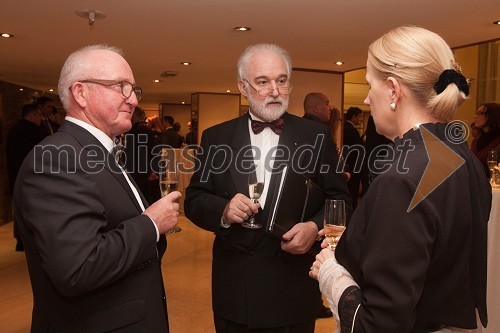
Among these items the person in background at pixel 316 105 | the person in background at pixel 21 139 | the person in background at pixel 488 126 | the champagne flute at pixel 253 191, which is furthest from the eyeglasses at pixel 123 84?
the person in background at pixel 21 139

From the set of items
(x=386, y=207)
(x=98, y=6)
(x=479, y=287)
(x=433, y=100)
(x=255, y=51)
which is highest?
(x=98, y=6)

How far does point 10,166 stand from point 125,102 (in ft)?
17.9

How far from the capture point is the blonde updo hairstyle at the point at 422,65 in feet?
3.89

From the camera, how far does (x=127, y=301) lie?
149cm

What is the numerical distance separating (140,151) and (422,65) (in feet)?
19.1

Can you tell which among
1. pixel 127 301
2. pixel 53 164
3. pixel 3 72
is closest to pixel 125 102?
pixel 53 164

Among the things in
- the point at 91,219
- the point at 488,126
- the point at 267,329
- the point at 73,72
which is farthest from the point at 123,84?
the point at 488,126

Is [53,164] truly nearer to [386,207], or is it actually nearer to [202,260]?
[386,207]

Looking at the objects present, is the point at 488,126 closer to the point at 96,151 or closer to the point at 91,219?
the point at 96,151

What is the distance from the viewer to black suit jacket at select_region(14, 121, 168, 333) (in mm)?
1302

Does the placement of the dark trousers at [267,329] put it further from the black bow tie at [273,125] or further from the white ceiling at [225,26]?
the white ceiling at [225,26]

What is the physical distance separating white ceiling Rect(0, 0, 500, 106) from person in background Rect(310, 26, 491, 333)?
11.1ft

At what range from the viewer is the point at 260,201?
6.87 ft

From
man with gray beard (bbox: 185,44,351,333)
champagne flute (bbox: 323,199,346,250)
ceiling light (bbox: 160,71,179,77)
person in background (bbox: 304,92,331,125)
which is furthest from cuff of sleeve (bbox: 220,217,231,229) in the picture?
ceiling light (bbox: 160,71,179,77)
